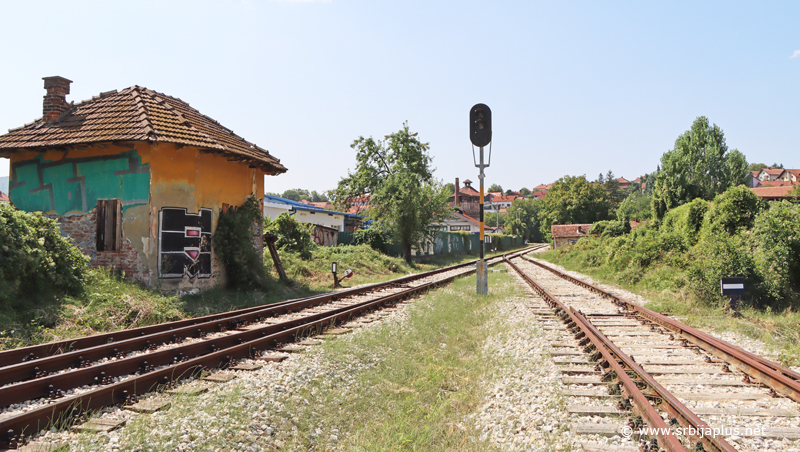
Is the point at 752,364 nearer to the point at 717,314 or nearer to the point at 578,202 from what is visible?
the point at 717,314

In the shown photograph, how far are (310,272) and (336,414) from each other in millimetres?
15266

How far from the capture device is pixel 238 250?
14.9 m

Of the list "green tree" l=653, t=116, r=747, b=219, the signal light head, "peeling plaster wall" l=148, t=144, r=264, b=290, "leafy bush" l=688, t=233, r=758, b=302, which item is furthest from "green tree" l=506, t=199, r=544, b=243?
"peeling plaster wall" l=148, t=144, r=264, b=290

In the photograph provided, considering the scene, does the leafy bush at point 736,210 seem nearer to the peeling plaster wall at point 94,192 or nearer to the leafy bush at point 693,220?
the leafy bush at point 693,220

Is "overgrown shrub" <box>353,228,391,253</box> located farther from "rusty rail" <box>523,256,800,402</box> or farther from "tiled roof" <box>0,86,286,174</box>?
"rusty rail" <box>523,256,800,402</box>

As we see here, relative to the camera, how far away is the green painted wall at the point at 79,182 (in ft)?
42.4

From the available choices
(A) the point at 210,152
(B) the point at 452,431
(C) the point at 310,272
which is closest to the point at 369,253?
(C) the point at 310,272

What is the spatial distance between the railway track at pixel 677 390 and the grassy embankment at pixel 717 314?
1160 mm

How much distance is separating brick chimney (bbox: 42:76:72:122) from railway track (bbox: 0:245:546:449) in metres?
9.62

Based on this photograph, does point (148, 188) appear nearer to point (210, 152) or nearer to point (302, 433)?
point (210, 152)

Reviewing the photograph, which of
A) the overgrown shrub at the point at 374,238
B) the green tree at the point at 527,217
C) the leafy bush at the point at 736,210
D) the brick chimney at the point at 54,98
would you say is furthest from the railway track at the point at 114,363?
the green tree at the point at 527,217

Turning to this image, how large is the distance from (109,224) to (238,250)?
136 inches

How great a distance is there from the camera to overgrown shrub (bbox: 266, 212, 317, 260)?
22969mm

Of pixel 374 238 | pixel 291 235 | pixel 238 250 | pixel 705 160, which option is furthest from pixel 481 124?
pixel 705 160
